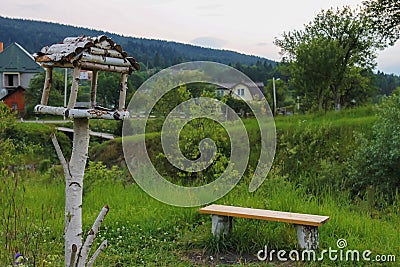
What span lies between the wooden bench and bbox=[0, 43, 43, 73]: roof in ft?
88.5

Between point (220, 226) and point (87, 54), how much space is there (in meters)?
2.69

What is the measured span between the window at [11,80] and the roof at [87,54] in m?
28.6

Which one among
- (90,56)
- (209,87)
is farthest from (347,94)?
(90,56)

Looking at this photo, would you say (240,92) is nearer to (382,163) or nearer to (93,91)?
(382,163)

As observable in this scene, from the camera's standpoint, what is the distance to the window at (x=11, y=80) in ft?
99.0

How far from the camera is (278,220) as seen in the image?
16.0 feet

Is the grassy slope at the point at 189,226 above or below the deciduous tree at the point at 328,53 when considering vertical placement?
below

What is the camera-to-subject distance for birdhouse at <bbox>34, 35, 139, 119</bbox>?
3033 millimetres

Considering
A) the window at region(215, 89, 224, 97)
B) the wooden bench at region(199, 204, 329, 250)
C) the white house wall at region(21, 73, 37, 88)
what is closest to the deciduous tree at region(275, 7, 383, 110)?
the window at region(215, 89, 224, 97)

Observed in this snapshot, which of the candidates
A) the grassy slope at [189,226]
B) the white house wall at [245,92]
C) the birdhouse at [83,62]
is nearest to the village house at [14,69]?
the white house wall at [245,92]

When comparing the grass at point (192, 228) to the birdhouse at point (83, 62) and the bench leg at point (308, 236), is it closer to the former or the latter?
the bench leg at point (308, 236)

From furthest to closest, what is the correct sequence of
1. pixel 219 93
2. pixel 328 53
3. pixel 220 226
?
pixel 328 53
pixel 219 93
pixel 220 226

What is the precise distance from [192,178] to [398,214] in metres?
3.58

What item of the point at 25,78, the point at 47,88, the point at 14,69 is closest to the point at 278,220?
the point at 47,88
